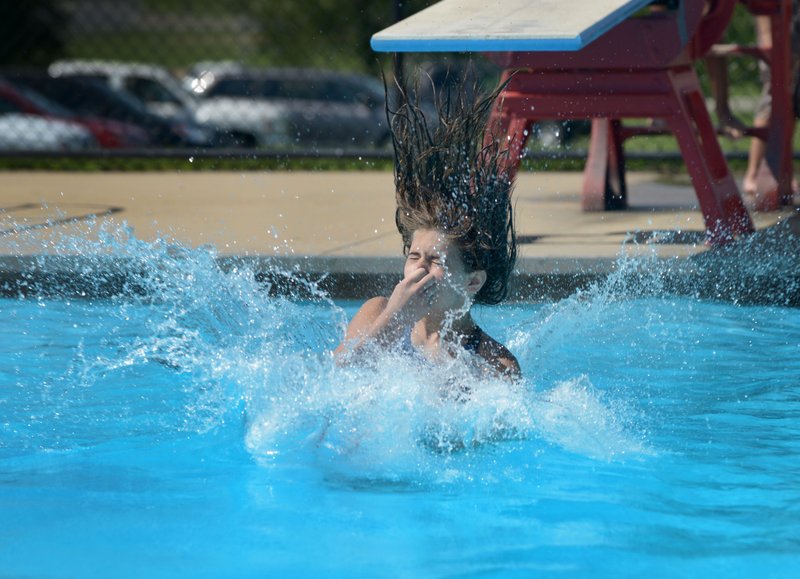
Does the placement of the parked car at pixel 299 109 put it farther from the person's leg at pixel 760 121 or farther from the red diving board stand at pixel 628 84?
the red diving board stand at pixel 628 84

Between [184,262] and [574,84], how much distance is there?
239cm

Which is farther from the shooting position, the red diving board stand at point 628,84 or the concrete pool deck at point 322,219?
the red diving board stand at point 628,84

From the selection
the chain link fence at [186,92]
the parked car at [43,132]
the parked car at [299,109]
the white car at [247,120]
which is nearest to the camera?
the parked car at [43,132]

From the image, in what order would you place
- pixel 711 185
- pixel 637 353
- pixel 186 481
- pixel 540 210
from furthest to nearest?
pixel 540 210 → pixel 711 185 → pixel 637 353 → pixel 186 481

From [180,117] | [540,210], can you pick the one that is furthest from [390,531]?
[180,117]

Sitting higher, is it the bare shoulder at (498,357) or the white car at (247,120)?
the bare shoulder at (498,357)

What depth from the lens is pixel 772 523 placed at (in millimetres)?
3242

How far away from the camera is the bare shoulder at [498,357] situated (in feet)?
12.8

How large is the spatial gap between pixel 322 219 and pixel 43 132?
798 cm

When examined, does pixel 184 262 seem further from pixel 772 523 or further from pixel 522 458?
pixel 772 523

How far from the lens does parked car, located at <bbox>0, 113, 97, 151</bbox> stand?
Result: 13.9 metres

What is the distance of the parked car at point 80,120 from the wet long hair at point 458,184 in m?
10.9

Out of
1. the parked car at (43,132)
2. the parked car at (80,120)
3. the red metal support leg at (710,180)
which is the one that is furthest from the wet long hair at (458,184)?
the parked car at (80,120)

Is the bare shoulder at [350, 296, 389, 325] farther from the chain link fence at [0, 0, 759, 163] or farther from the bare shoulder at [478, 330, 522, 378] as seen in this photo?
the chain link fence at [0, 0, 759, 163]
